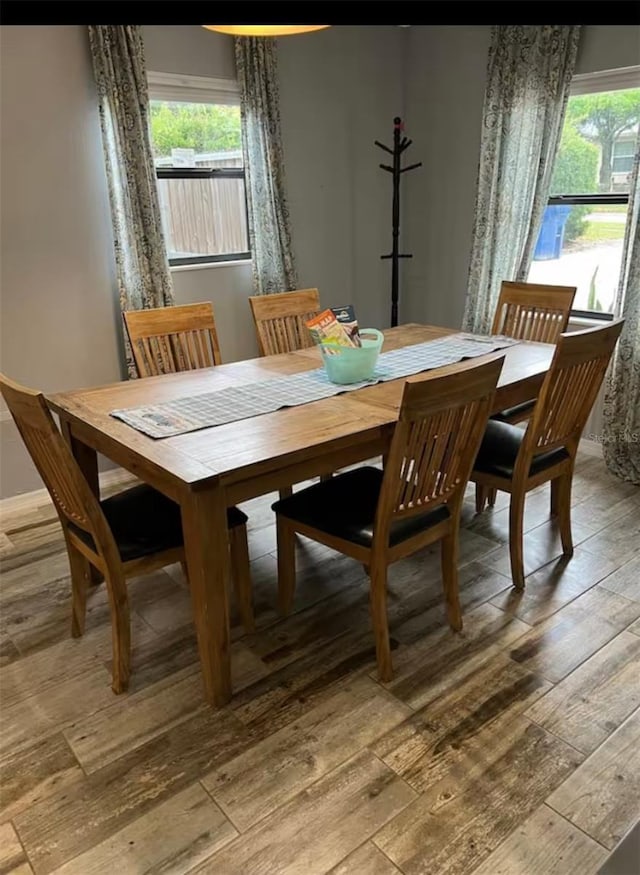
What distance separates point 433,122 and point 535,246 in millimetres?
1100

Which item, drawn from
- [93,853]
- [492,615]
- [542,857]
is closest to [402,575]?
[492,615]

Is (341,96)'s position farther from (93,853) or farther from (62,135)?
(93,853)

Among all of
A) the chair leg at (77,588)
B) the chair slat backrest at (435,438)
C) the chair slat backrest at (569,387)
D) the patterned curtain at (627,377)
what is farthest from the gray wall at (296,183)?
the chair slat backrest at (435,438)

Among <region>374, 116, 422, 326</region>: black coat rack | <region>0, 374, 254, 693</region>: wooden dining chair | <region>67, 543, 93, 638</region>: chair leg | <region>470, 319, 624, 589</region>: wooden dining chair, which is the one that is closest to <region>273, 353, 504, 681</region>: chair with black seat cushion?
<region>0, 374, 254, 693</region>: wooden dining chair

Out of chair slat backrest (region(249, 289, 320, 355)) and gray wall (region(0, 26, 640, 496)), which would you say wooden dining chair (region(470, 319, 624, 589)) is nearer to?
chair slat backrest (region(249, 289, 320, 355))

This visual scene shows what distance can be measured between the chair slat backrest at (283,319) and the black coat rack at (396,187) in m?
1.14

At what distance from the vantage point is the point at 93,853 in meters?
1.59

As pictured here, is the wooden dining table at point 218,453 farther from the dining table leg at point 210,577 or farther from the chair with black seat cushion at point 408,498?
the chair with black seat cushion at point 408,498

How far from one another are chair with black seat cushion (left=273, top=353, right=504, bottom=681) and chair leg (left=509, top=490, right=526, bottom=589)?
0.38 meters

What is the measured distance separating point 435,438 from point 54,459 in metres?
1.10

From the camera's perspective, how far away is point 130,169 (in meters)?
3.30

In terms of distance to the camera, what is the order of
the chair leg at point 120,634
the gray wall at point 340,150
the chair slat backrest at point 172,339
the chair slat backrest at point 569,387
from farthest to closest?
the gray wall at point 340,150
the chair slat backrest at point 172,339
the chair slat backrest at point 569,387
the chair leg at point 120,634

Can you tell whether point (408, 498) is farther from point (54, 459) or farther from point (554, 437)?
point (54, 459)

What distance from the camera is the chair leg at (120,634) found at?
2014 millimetres
